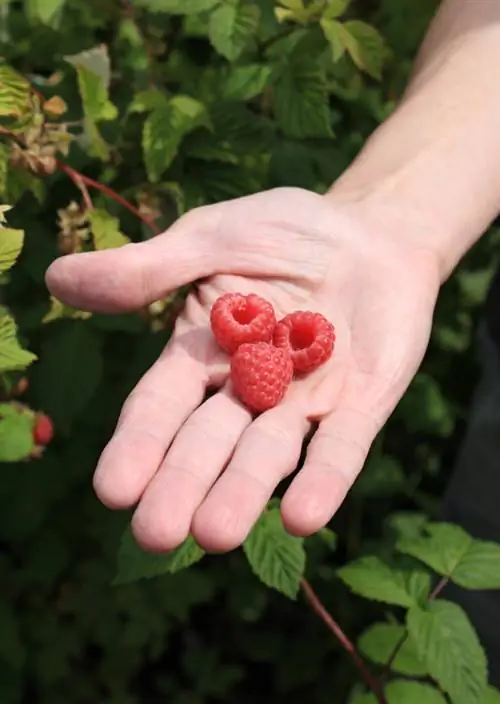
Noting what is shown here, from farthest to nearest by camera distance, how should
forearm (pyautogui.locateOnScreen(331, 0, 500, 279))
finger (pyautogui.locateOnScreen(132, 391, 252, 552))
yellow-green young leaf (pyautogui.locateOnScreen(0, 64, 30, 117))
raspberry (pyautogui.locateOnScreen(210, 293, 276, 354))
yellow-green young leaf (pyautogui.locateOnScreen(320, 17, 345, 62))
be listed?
forearm (pyautogui.locateOnScreen(331, 0, 500, 279)), yellow-green young leaf (pyautogui.locateOnScreen(320, 17, 345, 62)), raspberry (pyautogui.locateOnScreen(210, 293, 276, 354)), yellow-green young leaf (pyautogui.locateOnScreen(0, 64, 30, 117)), finger (pyautogui.locateOnScreen(132, 391, 252, 552))

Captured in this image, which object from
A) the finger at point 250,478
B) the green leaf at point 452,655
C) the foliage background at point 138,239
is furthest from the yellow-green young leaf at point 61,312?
the green leaf at point 452,655

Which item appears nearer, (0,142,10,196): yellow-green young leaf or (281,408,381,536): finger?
(281,408,381,536): finger

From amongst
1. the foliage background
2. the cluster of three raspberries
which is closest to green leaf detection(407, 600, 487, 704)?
the foliage background

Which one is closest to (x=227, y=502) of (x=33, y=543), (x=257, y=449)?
(x=257, y=449)

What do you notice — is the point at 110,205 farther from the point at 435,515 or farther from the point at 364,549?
the point at 435,515

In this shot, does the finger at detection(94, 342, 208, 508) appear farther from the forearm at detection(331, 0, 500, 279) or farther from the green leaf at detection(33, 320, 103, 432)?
the forearm at detection(331, 0, 500, 279)

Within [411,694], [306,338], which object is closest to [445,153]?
[306,338]

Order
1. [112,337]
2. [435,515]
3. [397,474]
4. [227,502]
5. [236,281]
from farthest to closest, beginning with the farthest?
1. [435,515]
2. [397,474]
3. [112,337]
4. [236,281]
5. [227,502]
